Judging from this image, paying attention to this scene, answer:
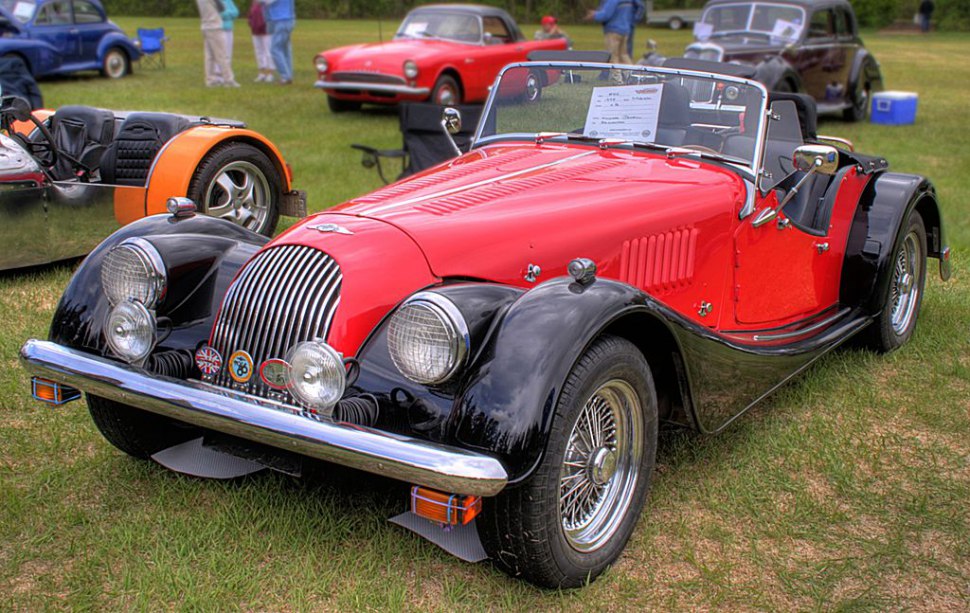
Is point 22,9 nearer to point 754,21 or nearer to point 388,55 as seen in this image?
point 388,55

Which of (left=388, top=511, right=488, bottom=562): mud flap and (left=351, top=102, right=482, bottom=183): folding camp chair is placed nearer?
(left=388, top=511, right=488, bottom=562): mud flap

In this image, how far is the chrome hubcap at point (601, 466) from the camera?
2893 mm

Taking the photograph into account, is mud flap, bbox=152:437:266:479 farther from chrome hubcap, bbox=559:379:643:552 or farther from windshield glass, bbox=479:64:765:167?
windshield glass, bbox=479:64:765:167

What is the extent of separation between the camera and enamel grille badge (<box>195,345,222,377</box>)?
10.2 feet

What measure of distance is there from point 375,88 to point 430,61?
861 mm

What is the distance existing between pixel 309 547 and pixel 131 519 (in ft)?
2.16

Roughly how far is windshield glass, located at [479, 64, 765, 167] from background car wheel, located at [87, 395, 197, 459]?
205 cm

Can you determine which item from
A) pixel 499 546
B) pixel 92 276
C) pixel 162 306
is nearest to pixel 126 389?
pixel 162 306

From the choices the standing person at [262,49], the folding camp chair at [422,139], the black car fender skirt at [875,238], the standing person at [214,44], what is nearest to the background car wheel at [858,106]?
the folding camp chair at [422,139]

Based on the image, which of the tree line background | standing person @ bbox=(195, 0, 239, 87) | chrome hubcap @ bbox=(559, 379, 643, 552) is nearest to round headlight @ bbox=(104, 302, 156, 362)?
chrome hubcap @ bbox=(559, 379, 643, 552)

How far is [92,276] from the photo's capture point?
3.38 metres

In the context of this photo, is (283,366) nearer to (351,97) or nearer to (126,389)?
(126,389)

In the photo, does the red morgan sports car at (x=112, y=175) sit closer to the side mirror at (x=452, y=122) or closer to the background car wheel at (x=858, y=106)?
the side mirror at (x=452, y=122)

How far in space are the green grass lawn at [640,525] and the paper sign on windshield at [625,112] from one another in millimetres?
1352
